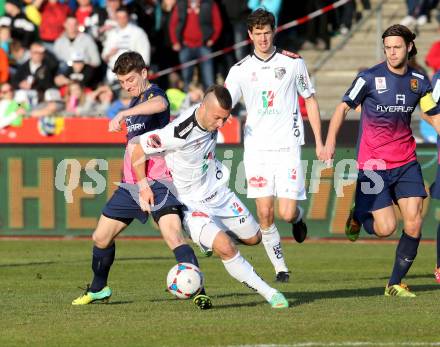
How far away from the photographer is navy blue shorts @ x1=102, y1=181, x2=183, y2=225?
34.3 feet

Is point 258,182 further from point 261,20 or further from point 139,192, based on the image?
point 139,192

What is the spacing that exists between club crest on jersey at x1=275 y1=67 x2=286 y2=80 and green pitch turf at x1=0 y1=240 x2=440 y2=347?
2.21 metres

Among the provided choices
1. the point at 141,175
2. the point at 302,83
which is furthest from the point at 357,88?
the point at 141,175

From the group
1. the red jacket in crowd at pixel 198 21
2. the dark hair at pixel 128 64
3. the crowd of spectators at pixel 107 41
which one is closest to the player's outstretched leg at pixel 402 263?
the dark hair at pixel 128 64

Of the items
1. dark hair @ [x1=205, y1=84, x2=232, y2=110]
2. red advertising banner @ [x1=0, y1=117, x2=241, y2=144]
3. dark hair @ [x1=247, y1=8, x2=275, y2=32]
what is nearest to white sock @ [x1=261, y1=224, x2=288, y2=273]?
dark hair @ [x1=247, y1=8, x2=275, y2=32]

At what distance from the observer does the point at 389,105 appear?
11.6 metres

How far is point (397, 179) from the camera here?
11609mm

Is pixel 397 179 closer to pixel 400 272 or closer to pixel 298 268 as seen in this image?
pixel 400 272

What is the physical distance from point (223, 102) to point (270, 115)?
3.23 metres

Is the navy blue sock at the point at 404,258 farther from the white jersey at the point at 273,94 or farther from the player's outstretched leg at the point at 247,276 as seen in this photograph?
the white jersey at the point at 273,94

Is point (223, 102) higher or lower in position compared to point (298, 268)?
higher

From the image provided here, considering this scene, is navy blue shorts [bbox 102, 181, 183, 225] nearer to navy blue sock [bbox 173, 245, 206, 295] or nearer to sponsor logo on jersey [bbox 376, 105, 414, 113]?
navy blue sock [bbox 173, 245, 206, 295]

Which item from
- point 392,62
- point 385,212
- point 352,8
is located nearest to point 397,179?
point 385,212

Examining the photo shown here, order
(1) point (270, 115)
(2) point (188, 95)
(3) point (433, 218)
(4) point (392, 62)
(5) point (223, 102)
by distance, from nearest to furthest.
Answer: (5) point (223, 102)
(4) point (392, 62)
(1) point (270, 115)
(3) point (433, 218)
(2) point (188, 95)
